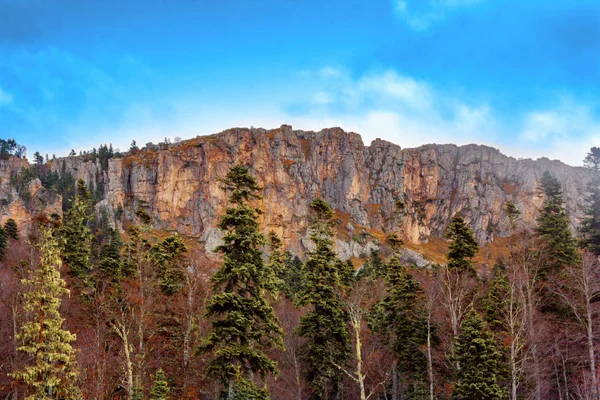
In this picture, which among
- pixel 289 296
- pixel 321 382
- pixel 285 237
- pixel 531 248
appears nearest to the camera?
pixel 321 382

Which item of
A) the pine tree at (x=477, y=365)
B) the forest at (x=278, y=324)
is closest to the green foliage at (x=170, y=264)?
the forest at (x=278, y=324)

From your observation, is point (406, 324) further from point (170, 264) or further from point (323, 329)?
point (170, 264)

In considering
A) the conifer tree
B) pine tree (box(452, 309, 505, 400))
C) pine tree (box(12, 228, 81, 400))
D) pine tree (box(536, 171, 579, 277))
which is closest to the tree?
the conifer tree

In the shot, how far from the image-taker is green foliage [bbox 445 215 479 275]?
34062 mm

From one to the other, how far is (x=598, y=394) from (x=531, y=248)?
16157mm

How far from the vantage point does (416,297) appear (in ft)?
113

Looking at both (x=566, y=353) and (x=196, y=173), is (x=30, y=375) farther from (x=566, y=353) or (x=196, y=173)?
(x=196, y=173)

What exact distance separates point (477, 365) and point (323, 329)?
10.9 m

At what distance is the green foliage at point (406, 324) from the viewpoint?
1254 inches

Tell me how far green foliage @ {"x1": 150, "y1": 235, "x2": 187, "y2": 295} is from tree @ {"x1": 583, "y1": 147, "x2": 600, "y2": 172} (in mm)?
48557

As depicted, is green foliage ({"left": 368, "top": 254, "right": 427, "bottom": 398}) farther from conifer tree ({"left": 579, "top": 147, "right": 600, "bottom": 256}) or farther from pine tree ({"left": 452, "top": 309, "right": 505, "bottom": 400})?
conifer tree ({"left": 579, "top": 147, "right": 600, "bottom": 256})

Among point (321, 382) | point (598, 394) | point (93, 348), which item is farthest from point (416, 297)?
point (93, 348)

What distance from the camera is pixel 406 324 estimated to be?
1309 inches

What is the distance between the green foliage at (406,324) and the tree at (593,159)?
31.5m
